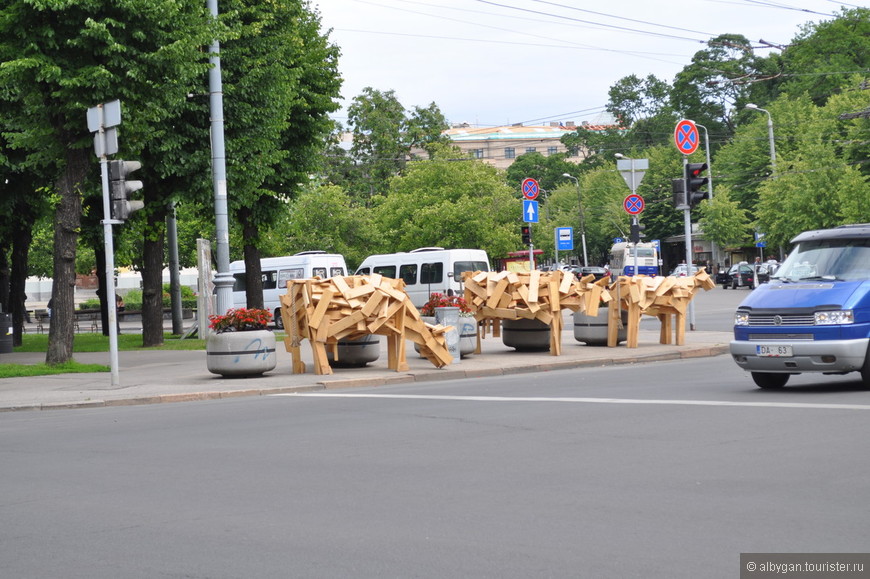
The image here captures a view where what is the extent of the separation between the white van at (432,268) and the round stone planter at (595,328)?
15.7 meters

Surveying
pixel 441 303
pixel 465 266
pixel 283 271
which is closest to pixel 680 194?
pixel 441 303

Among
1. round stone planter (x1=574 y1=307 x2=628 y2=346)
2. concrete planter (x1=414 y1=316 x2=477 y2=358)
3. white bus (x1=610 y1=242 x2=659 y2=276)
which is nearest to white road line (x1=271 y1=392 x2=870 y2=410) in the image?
concrete planter (x1=414 y1=316 x2=477 y2=358)

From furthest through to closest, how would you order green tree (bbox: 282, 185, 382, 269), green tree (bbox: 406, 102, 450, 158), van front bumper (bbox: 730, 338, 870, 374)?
green tree (bbox: 406, 102, 450, 158), green tree (bbox: 282, 185, 382, 269), van front bumper (bbox: 730, 338, 870, 374)

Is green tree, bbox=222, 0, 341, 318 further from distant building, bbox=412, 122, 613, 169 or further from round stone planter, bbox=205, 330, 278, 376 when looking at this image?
distant building, bbox=412, 122, 613, 169

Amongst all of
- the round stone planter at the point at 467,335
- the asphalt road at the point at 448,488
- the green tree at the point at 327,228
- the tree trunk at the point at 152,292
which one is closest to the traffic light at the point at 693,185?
the round stone planter at the point at 467,335

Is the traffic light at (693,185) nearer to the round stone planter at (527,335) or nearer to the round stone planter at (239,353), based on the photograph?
the round stone planter at (527,335)

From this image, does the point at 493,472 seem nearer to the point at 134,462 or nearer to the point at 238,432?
the point at 134,462

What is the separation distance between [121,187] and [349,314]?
4.17m

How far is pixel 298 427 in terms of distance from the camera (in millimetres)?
11797

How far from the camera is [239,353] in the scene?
1834 centimetres

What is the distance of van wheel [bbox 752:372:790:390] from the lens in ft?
45.4

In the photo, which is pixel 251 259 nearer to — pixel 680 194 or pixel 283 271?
pixel 283 271

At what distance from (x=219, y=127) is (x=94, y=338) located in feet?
48.5

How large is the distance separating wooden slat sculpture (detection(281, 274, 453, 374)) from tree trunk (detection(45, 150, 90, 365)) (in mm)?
5516
